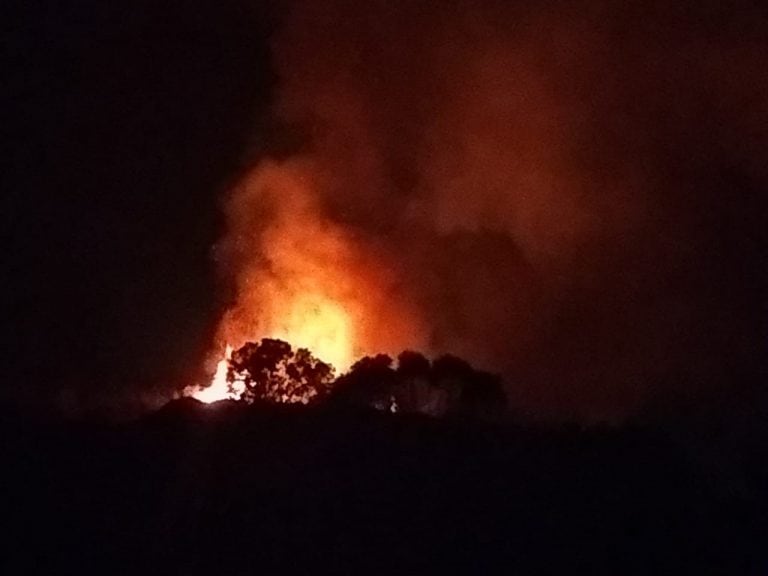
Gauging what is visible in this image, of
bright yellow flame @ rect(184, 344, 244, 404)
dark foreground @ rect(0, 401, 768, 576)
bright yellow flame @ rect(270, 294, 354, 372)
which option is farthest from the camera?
bright yellow flame @ rect(270, 294, 354, 372)

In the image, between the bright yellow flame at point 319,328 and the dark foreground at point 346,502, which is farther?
the bright yellow flame at point 319,328

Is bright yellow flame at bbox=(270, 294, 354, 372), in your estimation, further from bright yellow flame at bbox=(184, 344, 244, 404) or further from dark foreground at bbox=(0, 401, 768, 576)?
dark foreground at bbox=(0, 401, 768, 576)

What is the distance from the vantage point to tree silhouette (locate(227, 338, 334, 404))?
37.5m

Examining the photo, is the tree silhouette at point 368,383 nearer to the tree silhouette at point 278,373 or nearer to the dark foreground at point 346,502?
the tree silhouette at point 278,373

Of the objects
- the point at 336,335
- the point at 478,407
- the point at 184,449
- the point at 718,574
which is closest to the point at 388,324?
the point at 336,335

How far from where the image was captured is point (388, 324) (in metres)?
45.4

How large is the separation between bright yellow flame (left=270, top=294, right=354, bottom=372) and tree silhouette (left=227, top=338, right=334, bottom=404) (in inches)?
100

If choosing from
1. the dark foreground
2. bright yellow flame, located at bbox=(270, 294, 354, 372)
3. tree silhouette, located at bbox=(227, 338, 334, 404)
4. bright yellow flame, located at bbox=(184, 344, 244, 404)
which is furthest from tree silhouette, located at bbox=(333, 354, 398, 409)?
the dark foreground

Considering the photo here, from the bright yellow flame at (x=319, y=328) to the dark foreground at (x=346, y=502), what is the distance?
22.5 ft

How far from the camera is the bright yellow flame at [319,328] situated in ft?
138

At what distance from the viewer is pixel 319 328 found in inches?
1679

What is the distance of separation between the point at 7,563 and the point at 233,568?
4.21 m

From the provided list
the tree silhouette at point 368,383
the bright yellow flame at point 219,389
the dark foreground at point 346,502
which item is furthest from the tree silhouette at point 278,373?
the dark foreground at point 346,502

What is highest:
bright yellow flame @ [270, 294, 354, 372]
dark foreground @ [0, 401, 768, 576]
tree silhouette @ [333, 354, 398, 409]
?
bright yellow flame @ [270, 294, 354, 372]
